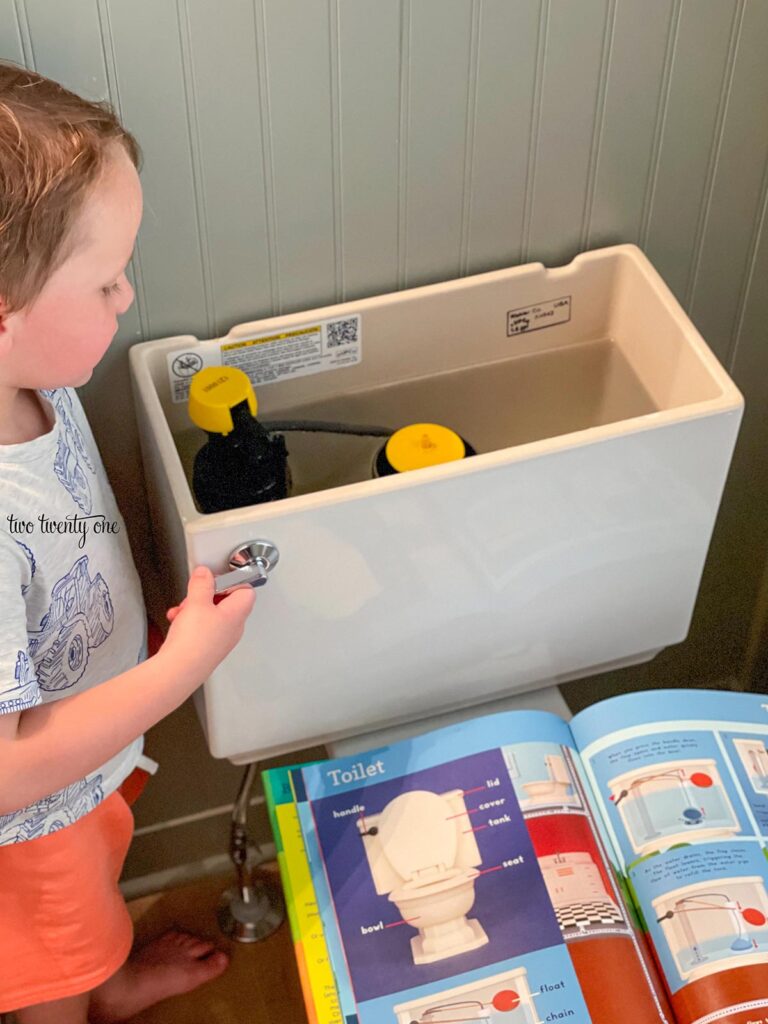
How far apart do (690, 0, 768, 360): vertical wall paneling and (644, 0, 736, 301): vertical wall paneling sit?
0.04 feet

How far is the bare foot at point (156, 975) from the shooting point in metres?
1.12

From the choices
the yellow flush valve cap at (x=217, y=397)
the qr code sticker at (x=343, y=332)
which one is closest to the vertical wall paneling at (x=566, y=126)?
the qr code sticker at (x=343, y=332)

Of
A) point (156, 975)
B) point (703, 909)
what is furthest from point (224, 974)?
point (703, 909)

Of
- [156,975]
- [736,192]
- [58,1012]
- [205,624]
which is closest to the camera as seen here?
[205,624]

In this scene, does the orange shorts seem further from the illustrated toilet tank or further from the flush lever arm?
the flush lever arm

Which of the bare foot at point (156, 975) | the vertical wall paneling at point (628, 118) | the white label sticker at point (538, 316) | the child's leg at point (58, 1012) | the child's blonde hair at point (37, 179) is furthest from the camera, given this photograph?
the bare foot at point (156, 975)

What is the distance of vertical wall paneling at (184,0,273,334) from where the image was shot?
2.29 feet

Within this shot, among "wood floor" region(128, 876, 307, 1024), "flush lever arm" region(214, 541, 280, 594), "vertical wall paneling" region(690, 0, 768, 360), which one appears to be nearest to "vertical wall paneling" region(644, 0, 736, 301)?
"vertical wall paneling" region(690, 0, 768, 360)

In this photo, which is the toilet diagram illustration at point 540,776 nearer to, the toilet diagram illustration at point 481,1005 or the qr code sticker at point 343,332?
the toilet diagram illustration at point 481,1005

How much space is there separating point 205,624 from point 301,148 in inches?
12.3

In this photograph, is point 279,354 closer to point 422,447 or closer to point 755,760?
point 422,447

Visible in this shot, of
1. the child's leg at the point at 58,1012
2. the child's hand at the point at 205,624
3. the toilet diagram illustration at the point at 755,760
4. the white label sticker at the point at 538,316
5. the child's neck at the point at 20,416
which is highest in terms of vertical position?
the child's neck at the point at 20,416

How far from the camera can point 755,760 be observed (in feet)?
2.69

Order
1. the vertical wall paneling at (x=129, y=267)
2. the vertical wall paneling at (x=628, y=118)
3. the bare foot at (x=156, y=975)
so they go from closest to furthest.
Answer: the vertical wall paneling at (x=129, y=267) < the vertical wall paneling at (x=628, y=118) < the bare foot at (x=156, y=975)
